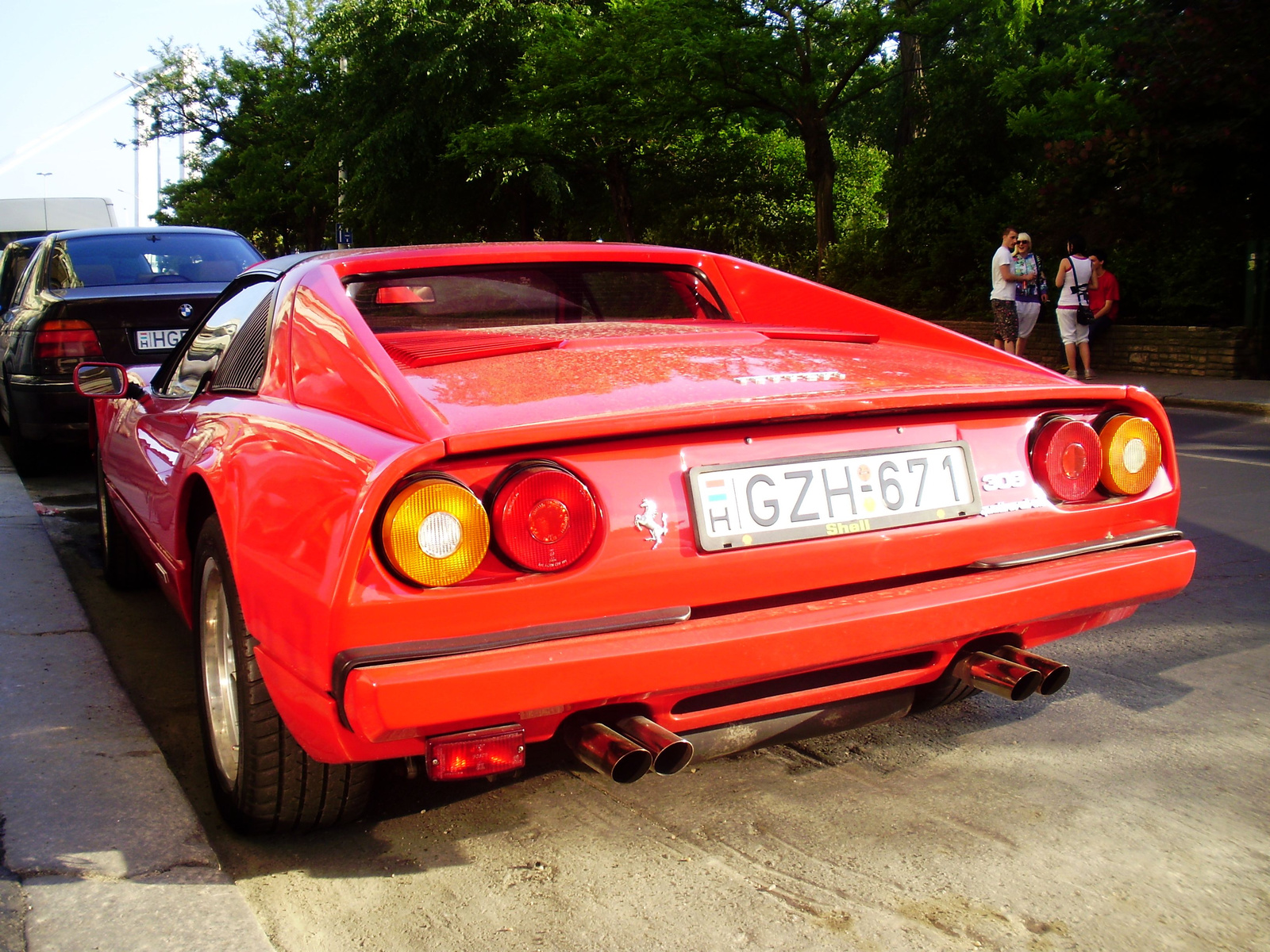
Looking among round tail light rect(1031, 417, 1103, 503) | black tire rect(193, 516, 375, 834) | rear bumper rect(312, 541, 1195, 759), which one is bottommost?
black tire rect(193, 516, 375, 834)

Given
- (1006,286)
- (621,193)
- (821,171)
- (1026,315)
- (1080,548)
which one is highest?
(621,193)

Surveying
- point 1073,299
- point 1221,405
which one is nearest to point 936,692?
point 1221,405

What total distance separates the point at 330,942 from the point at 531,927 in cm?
37

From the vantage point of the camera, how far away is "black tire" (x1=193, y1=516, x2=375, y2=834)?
8.03 ft

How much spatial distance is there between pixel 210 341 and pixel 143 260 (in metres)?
4.81

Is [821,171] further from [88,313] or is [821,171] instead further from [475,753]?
[475,753]

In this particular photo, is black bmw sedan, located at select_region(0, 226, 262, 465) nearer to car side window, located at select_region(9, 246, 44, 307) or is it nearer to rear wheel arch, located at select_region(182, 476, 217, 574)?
car side window, located at select_region(9, 246, 44, 307)

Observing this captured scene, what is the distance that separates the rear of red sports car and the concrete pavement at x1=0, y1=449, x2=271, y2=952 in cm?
42

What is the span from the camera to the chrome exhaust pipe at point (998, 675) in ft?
8.20

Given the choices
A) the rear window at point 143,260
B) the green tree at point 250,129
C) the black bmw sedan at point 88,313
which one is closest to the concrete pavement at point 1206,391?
the rear window at point 143,260

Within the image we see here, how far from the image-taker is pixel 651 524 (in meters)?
2.20

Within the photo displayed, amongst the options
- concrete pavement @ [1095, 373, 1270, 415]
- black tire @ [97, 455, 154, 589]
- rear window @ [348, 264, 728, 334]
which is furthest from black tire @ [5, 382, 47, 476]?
concrete pavement @ [1095, 373, 1270, 415]

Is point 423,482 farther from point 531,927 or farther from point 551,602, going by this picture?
point 531,927

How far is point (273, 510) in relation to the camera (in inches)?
92.2
